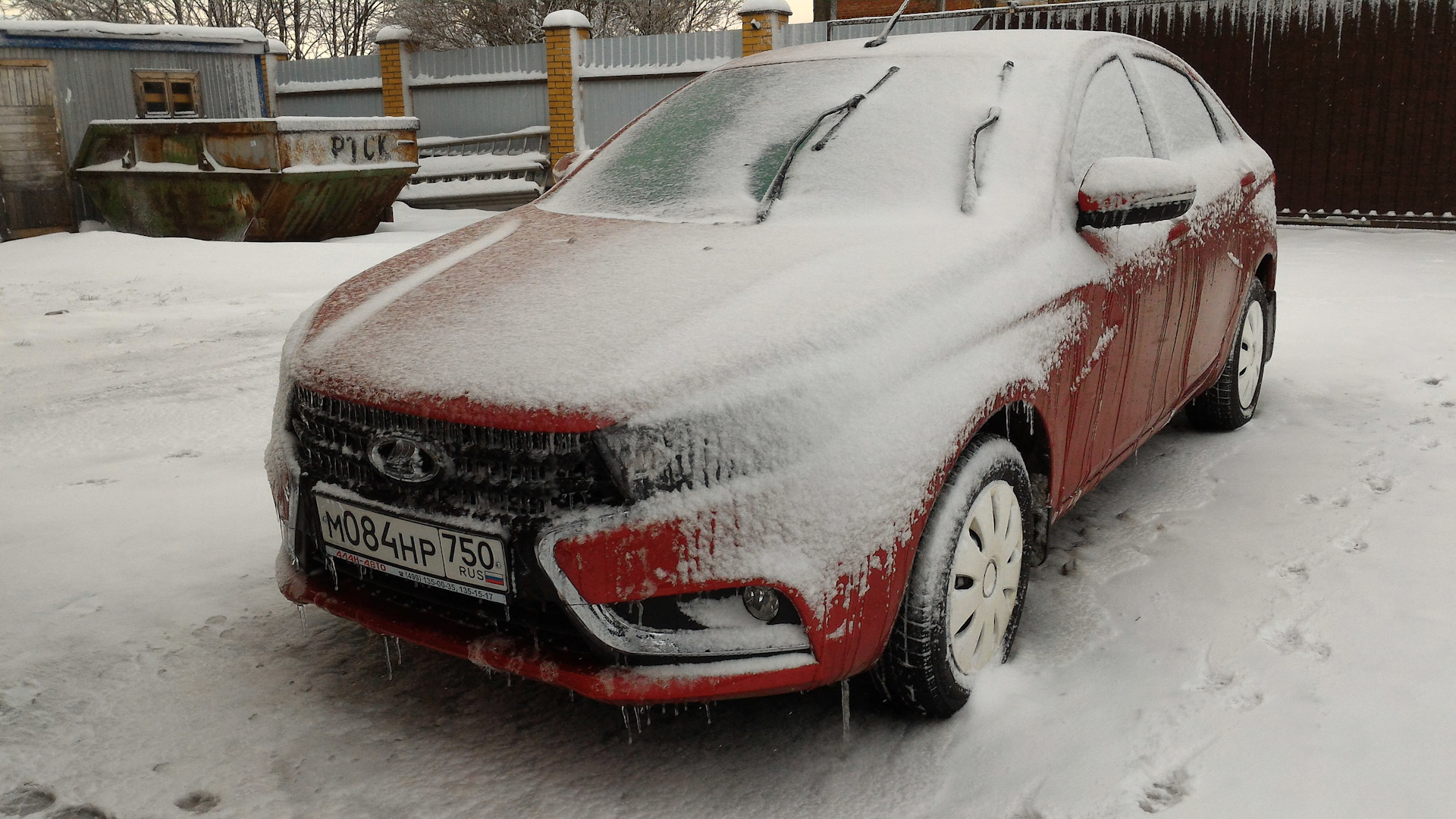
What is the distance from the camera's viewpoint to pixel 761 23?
12.9 meters

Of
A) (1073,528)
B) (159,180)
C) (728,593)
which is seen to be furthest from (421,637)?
(159,180)

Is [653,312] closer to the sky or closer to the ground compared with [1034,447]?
closer to the sky

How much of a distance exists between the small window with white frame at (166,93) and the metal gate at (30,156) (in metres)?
1.13

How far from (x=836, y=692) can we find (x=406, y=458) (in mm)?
1084

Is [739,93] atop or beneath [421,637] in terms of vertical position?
atop

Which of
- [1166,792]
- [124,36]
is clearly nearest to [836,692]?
[1166,792]


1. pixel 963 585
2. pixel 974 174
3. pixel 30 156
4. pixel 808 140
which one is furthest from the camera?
pixel 30 156

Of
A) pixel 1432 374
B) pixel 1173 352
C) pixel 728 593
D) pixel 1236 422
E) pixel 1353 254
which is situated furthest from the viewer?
pixel 1353 254

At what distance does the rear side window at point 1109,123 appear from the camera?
112 inches

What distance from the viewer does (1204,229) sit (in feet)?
11.0

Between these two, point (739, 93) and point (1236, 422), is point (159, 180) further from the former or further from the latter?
point (1236, 422)

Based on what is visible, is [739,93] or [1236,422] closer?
[739,93]

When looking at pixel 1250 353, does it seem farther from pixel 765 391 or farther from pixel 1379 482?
pixel 765 391

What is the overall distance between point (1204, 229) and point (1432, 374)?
237 cm
